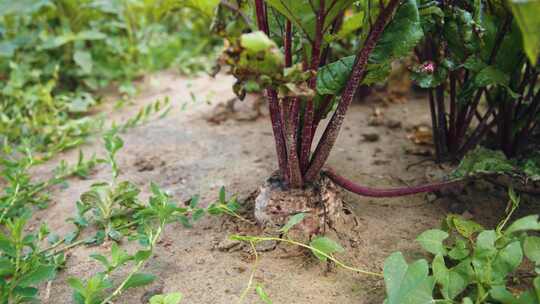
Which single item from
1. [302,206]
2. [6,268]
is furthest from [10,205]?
[302,206]

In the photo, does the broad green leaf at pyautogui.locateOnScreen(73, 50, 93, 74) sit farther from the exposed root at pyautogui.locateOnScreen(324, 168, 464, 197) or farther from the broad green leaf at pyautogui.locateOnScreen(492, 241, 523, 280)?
the broad green leaf at pyautogui.locateOnScreen(492, 241, 523, 280)

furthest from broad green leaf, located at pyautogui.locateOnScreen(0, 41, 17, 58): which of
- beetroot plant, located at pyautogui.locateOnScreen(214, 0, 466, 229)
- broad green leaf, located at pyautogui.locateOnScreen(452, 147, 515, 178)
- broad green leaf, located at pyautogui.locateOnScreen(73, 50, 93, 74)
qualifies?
broad green leaf, located at pyautogui.locateOnScreen(452, 147, 515, 178)

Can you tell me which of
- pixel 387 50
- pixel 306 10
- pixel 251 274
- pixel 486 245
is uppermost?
pixel 306 10

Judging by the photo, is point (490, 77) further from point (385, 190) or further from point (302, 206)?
point (302, 206)

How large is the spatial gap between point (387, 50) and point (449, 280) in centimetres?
65

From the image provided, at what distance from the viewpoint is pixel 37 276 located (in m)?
1.26

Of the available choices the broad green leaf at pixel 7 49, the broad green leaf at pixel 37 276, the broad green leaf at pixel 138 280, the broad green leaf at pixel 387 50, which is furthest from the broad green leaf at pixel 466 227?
the broad green leaf at pixel 7 49

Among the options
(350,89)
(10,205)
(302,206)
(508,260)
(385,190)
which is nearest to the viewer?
(508,260)

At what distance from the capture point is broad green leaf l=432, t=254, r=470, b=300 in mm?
1178

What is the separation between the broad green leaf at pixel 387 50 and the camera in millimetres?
1356

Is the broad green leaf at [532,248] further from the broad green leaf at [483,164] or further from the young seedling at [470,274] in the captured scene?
the broad green leaf at [483,164]

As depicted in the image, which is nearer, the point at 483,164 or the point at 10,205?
the point at 483,164

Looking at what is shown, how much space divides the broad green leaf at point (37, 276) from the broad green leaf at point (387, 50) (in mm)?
880

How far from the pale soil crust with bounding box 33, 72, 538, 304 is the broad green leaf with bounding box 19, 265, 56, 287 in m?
0.12
